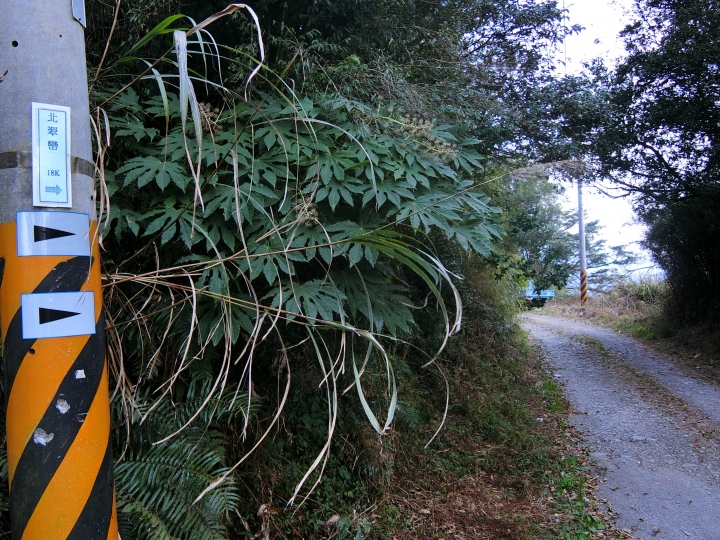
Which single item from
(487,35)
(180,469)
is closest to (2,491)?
(180,469)

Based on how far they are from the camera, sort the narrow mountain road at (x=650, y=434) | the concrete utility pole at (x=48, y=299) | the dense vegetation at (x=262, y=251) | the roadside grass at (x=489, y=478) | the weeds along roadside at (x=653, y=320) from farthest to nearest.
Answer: the weeds along roadside at (x=653, y=320), the narrow mountain road at (x=650, y=434), the roadside grass at (x=489, y=478), the dense vegetation at (x=262, y=251), the concrete utility pole at (x=48, y=299)

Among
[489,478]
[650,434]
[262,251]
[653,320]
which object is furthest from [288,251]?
[653,320]

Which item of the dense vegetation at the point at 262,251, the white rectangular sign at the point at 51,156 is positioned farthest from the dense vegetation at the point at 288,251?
the white rectangular sign at the point at 51,156

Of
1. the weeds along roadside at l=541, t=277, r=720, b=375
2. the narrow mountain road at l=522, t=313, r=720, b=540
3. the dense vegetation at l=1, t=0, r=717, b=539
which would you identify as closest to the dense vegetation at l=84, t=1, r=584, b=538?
the dense vegetation at l=1, t=0, r=717, b=539

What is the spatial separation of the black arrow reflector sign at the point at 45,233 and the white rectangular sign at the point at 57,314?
0.16 m

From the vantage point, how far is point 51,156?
1.55m

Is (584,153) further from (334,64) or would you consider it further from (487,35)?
(334,64)

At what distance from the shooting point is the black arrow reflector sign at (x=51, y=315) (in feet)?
4.92

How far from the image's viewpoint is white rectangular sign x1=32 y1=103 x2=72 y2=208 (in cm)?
153

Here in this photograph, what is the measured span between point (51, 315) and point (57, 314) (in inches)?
0.6

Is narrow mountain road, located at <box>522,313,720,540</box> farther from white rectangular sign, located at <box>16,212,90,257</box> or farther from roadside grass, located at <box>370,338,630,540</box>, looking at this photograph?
white rectangular sign, located at <box>16,212,90,257</box>

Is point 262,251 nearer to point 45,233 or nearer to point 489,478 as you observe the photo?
point 45,233

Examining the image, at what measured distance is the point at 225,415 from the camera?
10.2ft

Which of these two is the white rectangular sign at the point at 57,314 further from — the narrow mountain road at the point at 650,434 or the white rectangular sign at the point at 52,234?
the narrow mountain road at the point at 650,434
